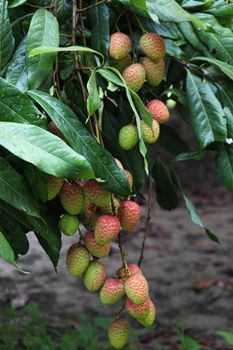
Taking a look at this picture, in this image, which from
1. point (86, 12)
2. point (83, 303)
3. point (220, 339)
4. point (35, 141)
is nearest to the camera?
point (35, 141)

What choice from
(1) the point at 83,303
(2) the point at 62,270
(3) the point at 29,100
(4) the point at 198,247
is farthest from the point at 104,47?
(4) the point at 198,247

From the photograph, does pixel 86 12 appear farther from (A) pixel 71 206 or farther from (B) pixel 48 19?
(A) pixel 71 206

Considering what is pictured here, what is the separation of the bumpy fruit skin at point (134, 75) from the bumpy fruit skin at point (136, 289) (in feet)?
1.02

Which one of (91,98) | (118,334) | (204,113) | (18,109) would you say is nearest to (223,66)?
(204,113)

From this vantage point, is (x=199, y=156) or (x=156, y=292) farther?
(x=156, y=292)

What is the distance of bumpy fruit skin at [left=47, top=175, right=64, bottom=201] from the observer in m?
0.98

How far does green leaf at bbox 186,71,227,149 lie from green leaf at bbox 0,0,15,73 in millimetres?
354

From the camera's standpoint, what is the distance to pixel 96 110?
42.1 inches

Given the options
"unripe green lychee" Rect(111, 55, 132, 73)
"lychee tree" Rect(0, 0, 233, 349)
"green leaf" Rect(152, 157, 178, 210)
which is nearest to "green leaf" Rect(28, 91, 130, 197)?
"lychee tree" Rect(0, 0, 233, 349)

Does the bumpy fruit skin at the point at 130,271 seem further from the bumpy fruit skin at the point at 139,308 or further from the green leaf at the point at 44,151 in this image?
the green leaf at the point at 44,151

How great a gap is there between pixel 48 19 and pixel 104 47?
0.13 meters

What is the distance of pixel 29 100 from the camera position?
94 centimetres

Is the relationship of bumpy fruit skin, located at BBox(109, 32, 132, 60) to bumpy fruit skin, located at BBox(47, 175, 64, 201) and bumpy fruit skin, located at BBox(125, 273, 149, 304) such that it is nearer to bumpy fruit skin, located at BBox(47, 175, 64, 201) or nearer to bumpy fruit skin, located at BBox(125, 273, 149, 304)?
bumpy fruit skin, located at BBox(47, 175, 64, 201)

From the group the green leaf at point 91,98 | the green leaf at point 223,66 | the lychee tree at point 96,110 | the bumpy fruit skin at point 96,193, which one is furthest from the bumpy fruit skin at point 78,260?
the green leaf at point 223,66
